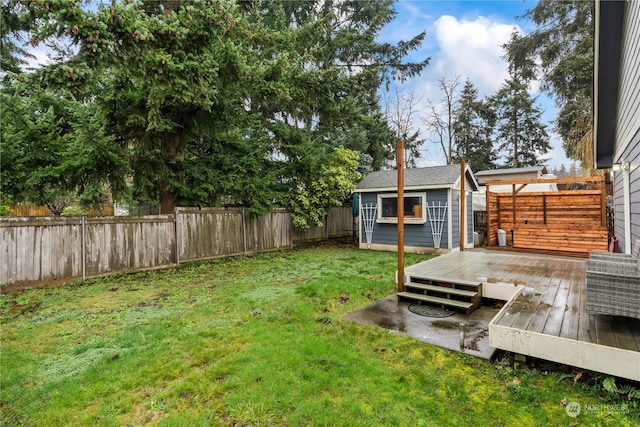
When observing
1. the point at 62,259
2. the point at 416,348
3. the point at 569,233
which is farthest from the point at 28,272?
the point at 569,233

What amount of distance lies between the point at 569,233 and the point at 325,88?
8.53 m

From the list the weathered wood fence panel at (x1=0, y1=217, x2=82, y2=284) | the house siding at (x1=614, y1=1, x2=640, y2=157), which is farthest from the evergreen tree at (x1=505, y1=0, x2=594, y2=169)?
the weathered wood fence panel at (x1=0, y1=217, x2=82, y2=284)

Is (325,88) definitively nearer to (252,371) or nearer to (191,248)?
(191,248)

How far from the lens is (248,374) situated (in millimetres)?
2809

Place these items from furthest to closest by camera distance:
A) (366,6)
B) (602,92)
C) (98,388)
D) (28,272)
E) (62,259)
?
1. (366,6)
2. (62,259)
3. (28,272)
4. (602,92)
5. (98,388)

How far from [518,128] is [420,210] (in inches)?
915

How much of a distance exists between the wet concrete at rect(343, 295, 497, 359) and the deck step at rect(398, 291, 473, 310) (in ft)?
0.39

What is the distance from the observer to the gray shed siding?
32.8ft

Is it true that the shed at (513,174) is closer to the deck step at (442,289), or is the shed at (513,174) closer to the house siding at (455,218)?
the house siding at (455,218)

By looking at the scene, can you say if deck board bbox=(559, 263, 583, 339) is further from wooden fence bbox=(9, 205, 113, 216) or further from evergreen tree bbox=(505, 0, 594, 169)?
wooden fence bbox=(9, 205, 113, 216)

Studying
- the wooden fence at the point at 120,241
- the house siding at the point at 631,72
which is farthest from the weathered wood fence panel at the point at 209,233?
the house siding at the point at 631,72

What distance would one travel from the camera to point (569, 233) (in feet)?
30.7

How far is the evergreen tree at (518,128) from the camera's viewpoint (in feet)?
86.9

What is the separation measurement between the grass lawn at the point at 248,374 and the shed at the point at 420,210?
20.1ft
